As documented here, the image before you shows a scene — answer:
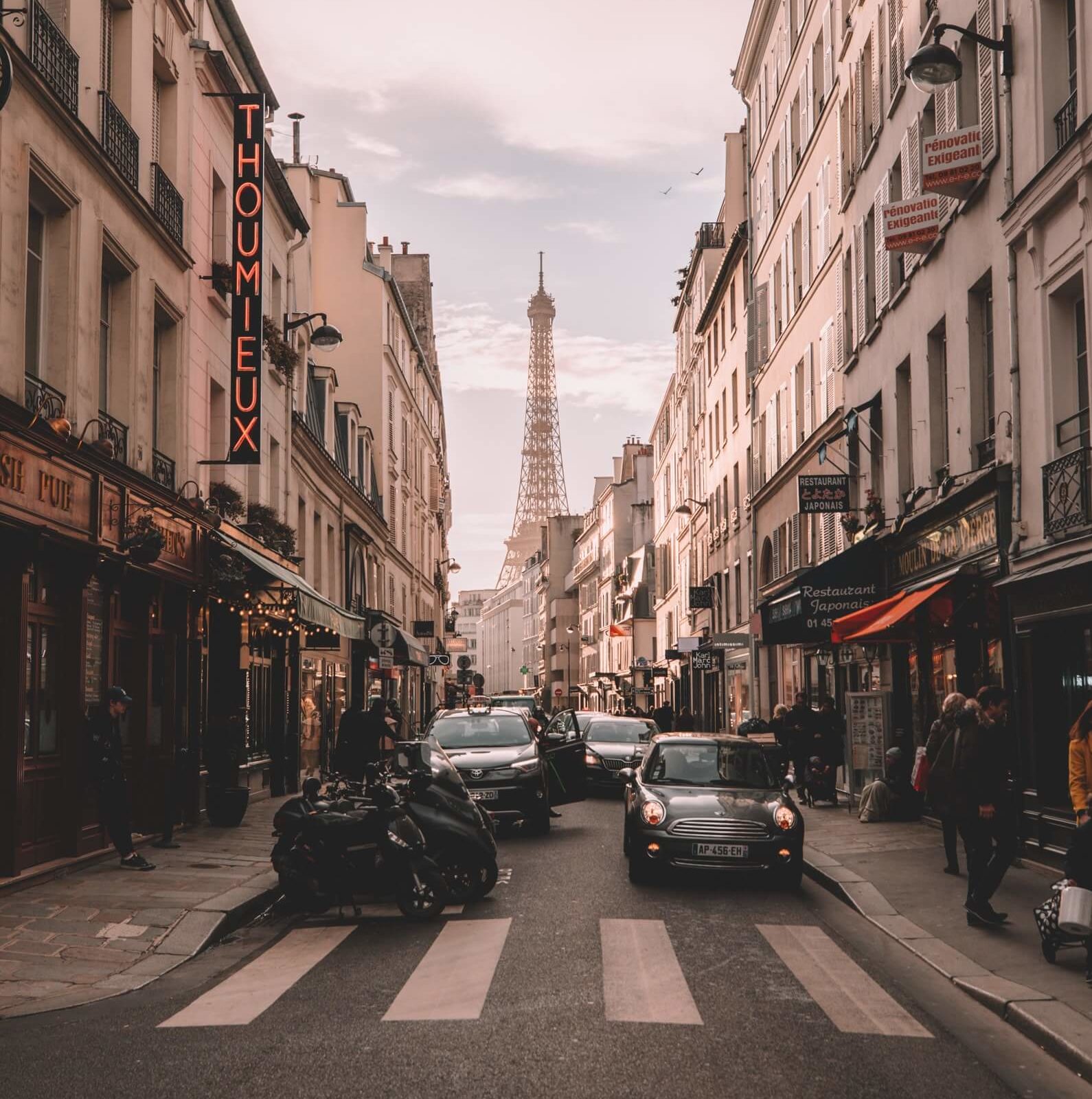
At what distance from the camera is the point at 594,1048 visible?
6473 millimetres

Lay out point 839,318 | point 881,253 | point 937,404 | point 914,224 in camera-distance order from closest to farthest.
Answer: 1. point 914,224
2. point 937,404
3. point 881,253
4. point 839,318

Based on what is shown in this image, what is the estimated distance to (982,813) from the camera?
33.1ft

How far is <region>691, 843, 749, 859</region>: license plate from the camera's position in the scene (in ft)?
41.2

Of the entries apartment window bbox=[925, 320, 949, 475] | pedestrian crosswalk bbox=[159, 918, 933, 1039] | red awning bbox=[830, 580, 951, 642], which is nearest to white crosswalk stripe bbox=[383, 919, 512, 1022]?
pedestrian crosswalk bbox=[159, 918, 933, 1039]

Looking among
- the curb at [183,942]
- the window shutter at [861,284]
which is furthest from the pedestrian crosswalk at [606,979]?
the window shutter at [861,284]

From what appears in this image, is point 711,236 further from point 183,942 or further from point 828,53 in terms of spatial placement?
point 183,942

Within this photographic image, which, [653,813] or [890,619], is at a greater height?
[890,619]

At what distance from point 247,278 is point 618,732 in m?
11.5

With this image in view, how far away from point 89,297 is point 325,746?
17.6m

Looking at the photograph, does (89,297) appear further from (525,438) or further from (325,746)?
(525,438)

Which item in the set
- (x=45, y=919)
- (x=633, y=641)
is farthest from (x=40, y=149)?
(x=633, y=641)

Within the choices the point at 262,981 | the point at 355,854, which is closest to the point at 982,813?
the point at 355,854

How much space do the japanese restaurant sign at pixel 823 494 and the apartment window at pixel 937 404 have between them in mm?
4176

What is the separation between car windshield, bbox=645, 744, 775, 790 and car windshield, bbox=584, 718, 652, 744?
11.2 metres
